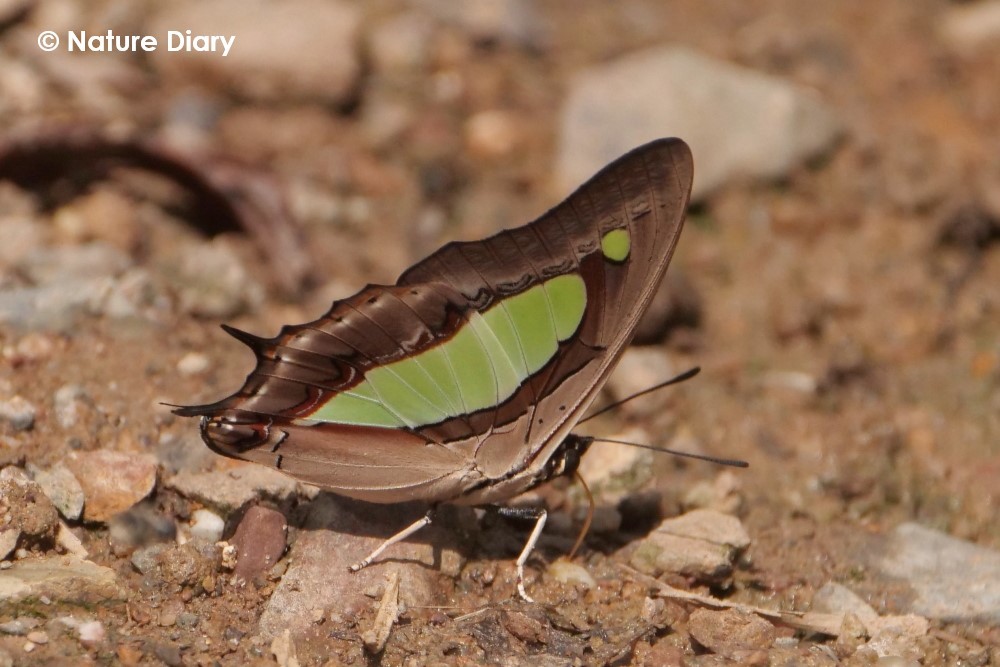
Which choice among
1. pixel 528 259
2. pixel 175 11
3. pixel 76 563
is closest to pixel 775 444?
pixel 528 259

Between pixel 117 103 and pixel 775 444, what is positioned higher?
pixel 117 103

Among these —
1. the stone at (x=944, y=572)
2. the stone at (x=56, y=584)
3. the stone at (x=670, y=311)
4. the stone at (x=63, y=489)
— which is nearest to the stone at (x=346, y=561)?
the stone at (x=56, y=584)

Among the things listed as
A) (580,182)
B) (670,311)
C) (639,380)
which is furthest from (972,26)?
(639,380)

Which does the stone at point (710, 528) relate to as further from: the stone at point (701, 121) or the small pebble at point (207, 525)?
the stone at point (701, 121)

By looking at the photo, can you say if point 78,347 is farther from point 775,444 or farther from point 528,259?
point 775,444

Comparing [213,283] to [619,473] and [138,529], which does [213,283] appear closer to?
[138,529]
